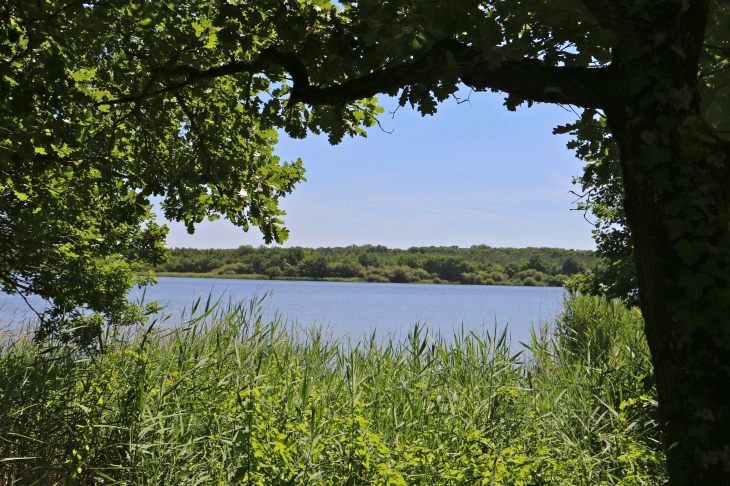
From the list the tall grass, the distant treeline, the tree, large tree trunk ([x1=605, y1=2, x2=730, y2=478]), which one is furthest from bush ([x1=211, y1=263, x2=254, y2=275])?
large tree trunk ([x1=605, y1=2, x2=730, y2=478])

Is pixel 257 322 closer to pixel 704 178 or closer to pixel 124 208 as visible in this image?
pixel 124 208

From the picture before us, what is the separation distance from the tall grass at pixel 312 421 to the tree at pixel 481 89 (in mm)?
1278

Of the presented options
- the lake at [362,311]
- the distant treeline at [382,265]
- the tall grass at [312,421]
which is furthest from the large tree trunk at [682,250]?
the distant treeline at [382,265]

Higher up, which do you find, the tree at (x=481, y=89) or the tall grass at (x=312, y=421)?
the tree at (x=481, y=89)

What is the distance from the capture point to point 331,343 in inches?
252

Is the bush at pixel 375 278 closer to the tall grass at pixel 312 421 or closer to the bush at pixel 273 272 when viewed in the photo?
the bush at pixel 273 272

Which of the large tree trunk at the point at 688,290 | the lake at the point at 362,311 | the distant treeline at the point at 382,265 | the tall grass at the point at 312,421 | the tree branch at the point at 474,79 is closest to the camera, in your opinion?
the large tree trunk at the point at 688,290

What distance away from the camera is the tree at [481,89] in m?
2.02

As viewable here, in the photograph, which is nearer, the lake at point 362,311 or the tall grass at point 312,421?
the tall grass at point 312,421

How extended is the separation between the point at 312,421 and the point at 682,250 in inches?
89.2

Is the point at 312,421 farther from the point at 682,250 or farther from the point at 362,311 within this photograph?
the point at 362,311

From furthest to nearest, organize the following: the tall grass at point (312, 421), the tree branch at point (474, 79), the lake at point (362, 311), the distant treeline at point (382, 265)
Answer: the distant treeline at point (382, 265)
the lake at point (362, 311)
the tall grass at point (312, 421)
the tree branch at point (474, 79)

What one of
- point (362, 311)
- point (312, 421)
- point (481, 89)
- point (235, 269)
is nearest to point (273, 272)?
point (235, 269)

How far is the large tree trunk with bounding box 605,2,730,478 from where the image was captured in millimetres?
Result: 1973
